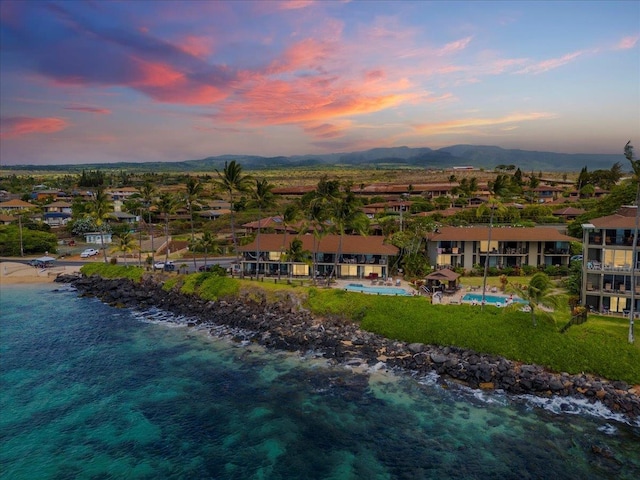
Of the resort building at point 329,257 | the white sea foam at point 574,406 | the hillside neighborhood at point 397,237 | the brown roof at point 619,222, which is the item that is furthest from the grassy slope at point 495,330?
the resort building at point 329,257

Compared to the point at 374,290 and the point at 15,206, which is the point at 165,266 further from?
the point at 15,206

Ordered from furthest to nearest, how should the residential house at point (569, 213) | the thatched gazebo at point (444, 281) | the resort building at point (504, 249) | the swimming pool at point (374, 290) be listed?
the residential house at point (569, 213), the resort building at point (504, 249), the swimming pool at point (374, 290), the thatched gazebo at point (444, 281)

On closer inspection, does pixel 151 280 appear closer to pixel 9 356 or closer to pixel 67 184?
pixel 9 356

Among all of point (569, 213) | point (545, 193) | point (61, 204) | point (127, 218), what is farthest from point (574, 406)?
point (61, 204)

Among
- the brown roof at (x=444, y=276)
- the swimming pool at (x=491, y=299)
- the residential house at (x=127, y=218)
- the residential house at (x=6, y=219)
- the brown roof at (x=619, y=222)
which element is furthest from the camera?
the residential house at (x=127, y=218)

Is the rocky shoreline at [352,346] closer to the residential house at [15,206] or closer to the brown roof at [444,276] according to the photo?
the brown roof at [444,276]
